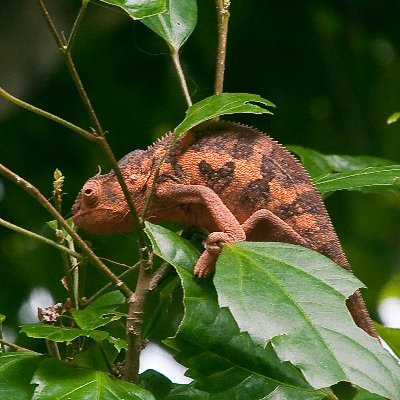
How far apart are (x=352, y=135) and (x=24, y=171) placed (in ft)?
3.88

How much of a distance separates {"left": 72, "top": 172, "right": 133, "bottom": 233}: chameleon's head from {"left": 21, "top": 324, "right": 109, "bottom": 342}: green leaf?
1.27 ft

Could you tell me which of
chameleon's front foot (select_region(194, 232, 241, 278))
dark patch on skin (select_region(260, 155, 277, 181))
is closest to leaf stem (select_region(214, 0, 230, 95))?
dark patch on skin (select_region(260, 155, 277, 181))

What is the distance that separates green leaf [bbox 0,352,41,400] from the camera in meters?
1.28

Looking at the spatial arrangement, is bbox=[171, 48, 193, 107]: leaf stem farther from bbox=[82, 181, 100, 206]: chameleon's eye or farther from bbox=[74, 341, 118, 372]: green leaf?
bbox=[74, 341, 118, 372]: green leaf

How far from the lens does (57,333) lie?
1.30 metres

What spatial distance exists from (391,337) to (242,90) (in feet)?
5.03

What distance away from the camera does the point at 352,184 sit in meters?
1.62

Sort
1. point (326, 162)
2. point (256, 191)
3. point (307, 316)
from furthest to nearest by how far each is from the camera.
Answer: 1. point (326, 162)
2. point (256, 191)
3. point (307, 316)

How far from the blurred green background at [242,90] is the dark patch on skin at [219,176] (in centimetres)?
111

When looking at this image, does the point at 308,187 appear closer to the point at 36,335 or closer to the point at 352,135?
the point at 36,335

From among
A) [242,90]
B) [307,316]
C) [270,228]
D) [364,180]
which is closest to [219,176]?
[270,228]

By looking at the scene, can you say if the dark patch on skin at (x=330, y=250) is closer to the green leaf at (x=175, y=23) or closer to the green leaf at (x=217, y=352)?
the green leaf at (x=217, y=352)

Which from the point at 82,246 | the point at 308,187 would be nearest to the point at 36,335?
the point at 82,246

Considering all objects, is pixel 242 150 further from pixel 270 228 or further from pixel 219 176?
pixel 270 228
